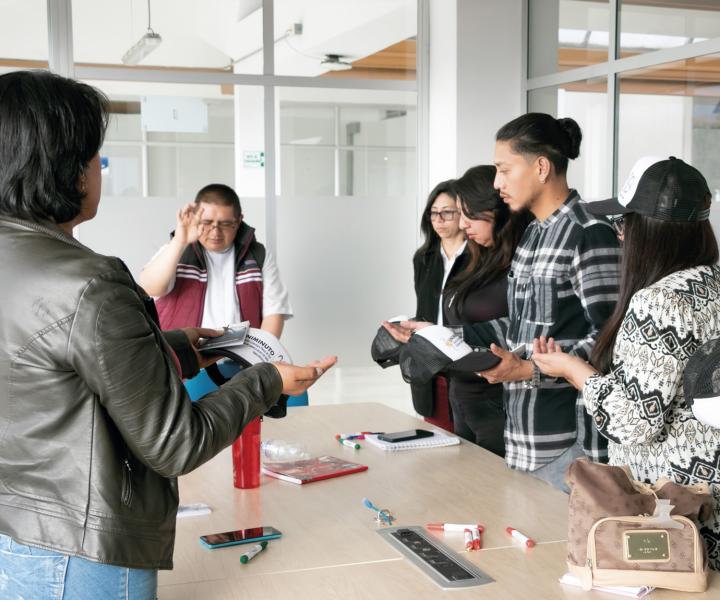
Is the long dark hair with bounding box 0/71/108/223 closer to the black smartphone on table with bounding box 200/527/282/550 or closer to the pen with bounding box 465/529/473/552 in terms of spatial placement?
the black smartphone on table with bounding box 200/527/282/550

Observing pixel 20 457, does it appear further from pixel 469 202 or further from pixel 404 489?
pixel 469 202

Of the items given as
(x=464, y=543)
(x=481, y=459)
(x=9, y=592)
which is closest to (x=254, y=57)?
(x=481, y=459)

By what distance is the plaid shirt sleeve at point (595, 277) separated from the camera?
258 centimetres

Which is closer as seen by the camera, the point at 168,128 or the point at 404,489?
the point at 404,489

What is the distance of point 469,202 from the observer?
11.7ft

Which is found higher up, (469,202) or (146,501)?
(469,202)

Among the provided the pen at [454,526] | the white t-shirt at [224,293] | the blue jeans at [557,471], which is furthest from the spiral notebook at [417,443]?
the white t-shirt at [224,293]

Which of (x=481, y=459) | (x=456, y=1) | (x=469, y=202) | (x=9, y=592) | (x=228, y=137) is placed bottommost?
(x=481, y=459)

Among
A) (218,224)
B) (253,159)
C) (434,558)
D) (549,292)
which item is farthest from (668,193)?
(253,159)

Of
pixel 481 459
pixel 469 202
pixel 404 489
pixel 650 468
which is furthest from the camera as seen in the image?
pixel 469 202

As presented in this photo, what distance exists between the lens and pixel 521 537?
6.66ft

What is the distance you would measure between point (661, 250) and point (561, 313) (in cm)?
67

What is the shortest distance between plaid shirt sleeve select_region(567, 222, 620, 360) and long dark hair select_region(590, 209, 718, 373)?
0.50 m

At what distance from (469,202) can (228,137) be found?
265 cm
